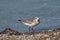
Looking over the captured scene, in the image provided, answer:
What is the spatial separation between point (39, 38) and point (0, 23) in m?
9.09

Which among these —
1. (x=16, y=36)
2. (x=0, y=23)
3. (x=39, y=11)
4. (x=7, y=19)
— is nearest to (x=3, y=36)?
(x=16, y=36)

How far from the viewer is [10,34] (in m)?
13.8

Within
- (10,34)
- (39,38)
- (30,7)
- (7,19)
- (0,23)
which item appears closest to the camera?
(39,38)

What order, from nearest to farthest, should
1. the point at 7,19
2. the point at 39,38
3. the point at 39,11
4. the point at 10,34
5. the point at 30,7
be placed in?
1. the point at 39,38
2. the point at 10,34
3. the point at 7,19
4. the point at 39,11
5. the point at 30,7

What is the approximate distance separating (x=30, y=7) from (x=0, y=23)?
620cm

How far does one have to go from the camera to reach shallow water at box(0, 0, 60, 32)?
66.6 ft

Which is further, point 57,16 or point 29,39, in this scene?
point 57,16

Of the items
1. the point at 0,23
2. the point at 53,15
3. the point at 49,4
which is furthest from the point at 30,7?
the point at 0,23

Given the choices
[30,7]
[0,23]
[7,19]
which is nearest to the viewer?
[0,23]

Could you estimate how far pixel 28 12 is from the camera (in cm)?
2491

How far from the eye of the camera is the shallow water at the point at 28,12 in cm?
2031

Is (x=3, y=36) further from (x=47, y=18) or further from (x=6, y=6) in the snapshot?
(x=6, y=6)

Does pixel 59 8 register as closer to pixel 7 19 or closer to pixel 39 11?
pixel 39 11

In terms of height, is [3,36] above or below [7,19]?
above
